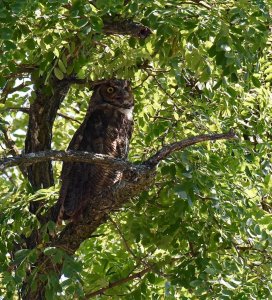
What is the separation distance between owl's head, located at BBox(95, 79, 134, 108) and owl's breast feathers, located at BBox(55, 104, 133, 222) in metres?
0.05

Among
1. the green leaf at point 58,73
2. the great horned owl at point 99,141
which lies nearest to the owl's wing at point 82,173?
the great horned owl at point 99,141

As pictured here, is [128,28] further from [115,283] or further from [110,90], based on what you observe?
[115,283]

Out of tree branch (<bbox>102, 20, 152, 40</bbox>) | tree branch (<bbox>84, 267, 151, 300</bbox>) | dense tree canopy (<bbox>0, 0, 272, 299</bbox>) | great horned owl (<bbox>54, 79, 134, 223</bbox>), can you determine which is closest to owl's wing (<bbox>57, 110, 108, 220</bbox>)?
great horned owl (<bbox>54, 79, 134, 223</bbox>)

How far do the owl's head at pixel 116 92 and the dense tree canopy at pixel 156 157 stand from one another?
12 centimetres

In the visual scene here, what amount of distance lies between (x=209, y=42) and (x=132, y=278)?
4.86ft

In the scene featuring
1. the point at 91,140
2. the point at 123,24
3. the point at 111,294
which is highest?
the point at 123,24

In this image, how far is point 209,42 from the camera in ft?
17.3

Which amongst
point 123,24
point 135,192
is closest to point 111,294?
point 135,192

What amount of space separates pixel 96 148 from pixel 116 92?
48cm

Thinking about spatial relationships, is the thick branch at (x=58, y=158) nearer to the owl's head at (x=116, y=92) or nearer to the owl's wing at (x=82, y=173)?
the owl's wing at (x=82, y=173)

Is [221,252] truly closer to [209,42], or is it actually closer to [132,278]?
[132,278]

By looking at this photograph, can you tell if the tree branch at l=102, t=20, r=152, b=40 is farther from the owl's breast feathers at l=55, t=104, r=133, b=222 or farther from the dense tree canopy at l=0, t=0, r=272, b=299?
the owl's breast feathers at l=55, t=104, r=133, b=222

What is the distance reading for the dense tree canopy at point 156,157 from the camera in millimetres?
4598

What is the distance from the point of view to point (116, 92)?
20.7 feet
